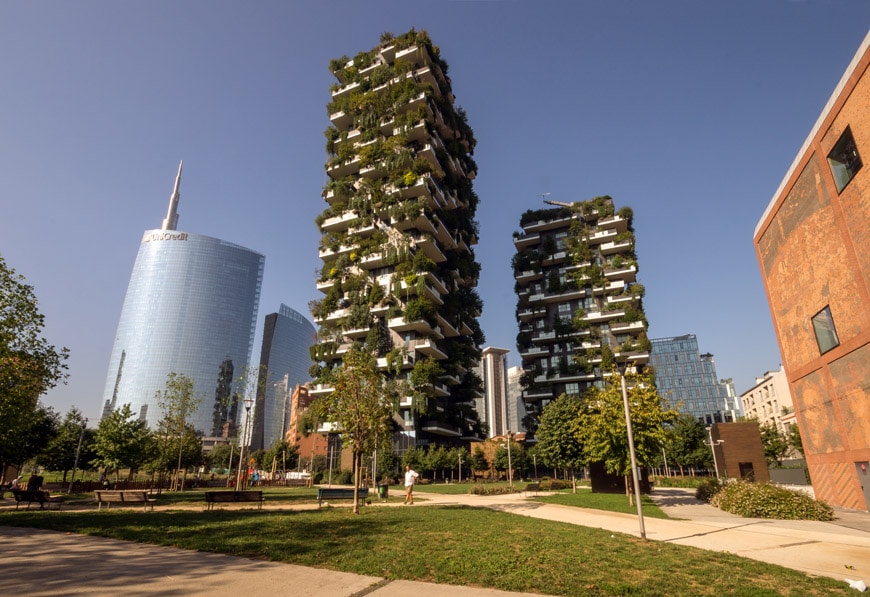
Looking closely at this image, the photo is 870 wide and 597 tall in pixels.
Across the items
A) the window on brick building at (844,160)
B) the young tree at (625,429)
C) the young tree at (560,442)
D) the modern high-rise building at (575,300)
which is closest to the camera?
the window on brick building at (844,160)

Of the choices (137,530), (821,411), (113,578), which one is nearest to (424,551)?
(113,578)

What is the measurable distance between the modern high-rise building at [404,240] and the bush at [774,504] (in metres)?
41.2

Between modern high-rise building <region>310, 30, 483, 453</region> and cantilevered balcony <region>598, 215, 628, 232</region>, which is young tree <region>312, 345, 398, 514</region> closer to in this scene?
modern high-rise building <region>310, 30, 483, 453</region>

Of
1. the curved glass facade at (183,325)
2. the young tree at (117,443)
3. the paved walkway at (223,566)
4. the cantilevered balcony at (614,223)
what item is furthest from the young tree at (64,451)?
the curved glass facade at (183,325)

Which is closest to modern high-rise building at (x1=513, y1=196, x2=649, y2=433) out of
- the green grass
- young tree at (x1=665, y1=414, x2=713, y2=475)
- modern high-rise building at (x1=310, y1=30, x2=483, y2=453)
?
modern high-rise building at (x1=310, y1=30, x2=483, y2=453)

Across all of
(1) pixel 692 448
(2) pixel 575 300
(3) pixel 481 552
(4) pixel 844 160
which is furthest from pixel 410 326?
(3) pixel 481 552

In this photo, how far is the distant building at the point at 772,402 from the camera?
267 ft

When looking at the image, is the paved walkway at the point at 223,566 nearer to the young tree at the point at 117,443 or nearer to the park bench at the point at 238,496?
the park bench at the point at 238,496

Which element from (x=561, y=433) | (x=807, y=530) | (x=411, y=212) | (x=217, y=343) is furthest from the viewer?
(x=217, y=343)

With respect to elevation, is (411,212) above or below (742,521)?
above

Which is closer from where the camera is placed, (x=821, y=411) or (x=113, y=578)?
(x=113, y=578)

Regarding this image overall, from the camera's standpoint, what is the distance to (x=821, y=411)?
2694cm

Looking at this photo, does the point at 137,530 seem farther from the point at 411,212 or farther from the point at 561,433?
the point at 411,212

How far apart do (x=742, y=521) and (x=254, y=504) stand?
2253 cm
